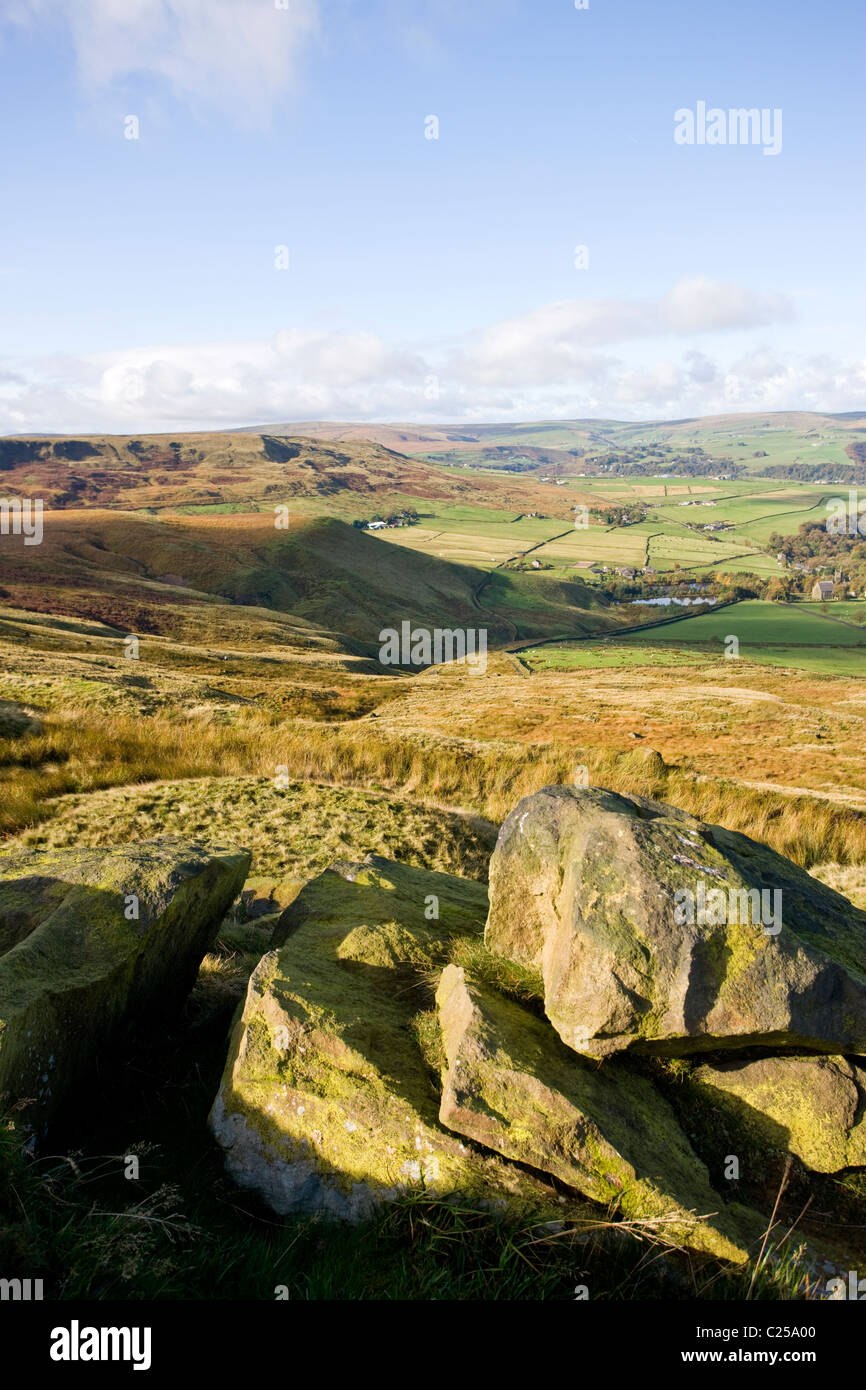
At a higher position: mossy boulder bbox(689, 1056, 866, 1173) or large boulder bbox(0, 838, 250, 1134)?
large boulder bbox(0, 838, 250, 1134)

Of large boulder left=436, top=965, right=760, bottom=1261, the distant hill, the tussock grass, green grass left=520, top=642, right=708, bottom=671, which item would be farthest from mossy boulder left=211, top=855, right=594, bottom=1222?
green grass left=520, top=642, right=708, bottom=671

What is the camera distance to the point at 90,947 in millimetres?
6656

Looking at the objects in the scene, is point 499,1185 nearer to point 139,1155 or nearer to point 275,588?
point 139,1155

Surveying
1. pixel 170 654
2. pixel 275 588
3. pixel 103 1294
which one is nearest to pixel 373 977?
pixel 103 1294

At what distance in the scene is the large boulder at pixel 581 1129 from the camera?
5.26m

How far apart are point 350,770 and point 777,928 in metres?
14.7

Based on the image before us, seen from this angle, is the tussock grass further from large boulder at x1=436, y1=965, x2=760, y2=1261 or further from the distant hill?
the distant hill

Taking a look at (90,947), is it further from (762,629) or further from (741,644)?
(762,629)

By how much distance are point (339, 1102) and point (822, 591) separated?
681 ft

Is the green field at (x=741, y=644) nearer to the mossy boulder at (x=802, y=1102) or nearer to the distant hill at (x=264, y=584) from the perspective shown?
the distant hill at (x=264, y=584)

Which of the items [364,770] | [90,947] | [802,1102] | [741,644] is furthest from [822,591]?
[90,947]

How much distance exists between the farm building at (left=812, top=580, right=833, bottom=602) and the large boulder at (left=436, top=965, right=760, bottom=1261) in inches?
8009

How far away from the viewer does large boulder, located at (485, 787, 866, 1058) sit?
6023mm

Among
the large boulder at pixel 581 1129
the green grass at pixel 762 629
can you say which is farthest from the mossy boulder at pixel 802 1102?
the green grass at pixel 762 629
